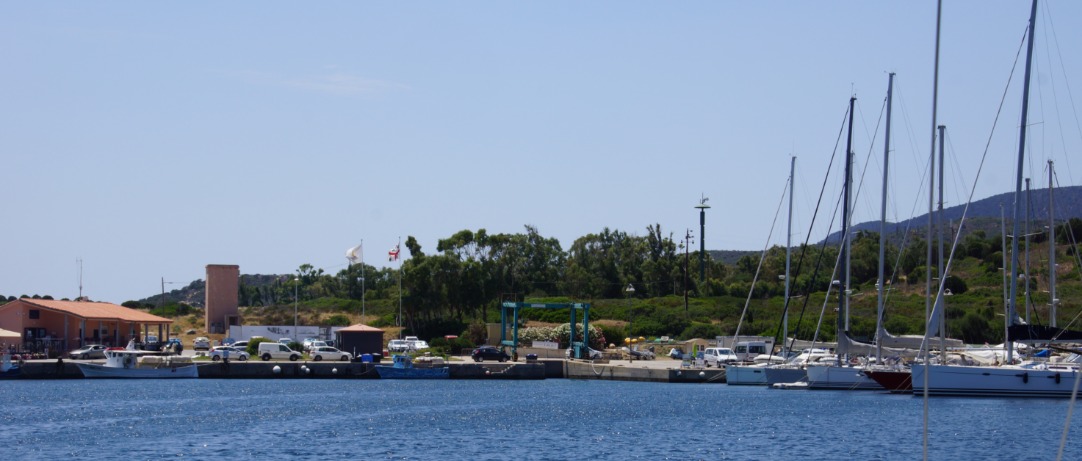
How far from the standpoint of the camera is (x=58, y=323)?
3105 inches

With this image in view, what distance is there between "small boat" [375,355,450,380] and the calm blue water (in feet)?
25.9

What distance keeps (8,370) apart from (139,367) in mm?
6694

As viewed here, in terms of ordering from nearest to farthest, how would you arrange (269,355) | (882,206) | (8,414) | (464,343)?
(8,414), (882,206), (269,355), (464,343)

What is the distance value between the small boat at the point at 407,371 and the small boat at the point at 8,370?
19170 mm

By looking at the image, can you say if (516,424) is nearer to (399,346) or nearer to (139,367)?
(139,367)

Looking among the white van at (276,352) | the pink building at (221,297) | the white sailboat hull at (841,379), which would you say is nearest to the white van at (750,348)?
the white sailboat hull at (841,379)

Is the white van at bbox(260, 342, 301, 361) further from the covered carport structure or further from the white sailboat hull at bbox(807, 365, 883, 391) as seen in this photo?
the white sailboat hull at bbox(807, 365, 883, 391)

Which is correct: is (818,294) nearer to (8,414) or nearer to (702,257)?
(702,257)

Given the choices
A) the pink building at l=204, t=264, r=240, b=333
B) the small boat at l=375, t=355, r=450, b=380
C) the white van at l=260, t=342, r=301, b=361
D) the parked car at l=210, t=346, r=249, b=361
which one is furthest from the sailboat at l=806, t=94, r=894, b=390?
the pink building at l=204, t=264, r=240, b=333

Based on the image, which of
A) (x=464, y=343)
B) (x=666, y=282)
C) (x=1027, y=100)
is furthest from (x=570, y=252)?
(x=1027, y=100)

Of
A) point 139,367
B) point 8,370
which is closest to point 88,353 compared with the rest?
point 139,367

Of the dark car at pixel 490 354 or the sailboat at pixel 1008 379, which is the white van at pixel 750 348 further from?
the sailboat at pixel 1008 379

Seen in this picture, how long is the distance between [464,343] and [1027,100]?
Answer: 153 feet

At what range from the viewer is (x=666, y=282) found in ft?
A: 395
